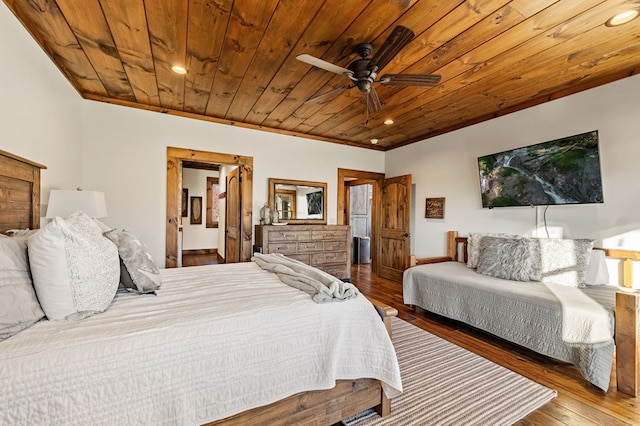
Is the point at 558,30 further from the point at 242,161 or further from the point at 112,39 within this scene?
the point at 242,161

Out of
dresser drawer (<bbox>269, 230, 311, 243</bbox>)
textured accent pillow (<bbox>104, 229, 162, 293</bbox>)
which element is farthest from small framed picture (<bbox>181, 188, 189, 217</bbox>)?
textured accent pillow (<bbox>104, 229, 162, 293</bbox>)

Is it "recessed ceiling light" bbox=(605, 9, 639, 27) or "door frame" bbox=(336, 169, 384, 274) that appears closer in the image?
"recessed ceiling light" bbox=(605, 9, 639, 27)

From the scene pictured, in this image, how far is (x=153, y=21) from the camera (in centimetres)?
191

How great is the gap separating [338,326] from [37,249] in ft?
4.63

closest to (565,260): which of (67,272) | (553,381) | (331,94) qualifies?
A: (553,381)

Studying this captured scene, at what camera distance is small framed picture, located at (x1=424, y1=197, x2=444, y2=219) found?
14.2ft

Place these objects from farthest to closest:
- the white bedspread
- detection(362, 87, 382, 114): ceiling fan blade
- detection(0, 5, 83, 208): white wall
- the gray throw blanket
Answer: detection(362, 87, 382, 114): ceiling fan blade < detection(0, 5, 83, 208): white wall < the gray throw blanket < the white bedspread

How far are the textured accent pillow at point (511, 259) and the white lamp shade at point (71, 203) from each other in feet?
13.0

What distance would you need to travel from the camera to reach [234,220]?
4.46 meters

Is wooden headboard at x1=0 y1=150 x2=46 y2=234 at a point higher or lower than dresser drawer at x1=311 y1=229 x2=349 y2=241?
higher

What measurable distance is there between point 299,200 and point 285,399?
356 cm

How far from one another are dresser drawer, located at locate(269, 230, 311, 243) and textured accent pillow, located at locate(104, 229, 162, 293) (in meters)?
2.35

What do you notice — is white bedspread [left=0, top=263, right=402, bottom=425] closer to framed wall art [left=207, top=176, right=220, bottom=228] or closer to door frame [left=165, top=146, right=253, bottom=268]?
door frame [left=165, top=146, right=253, bottom=268]

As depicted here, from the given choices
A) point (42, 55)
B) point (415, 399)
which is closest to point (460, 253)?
point (415, 399)
